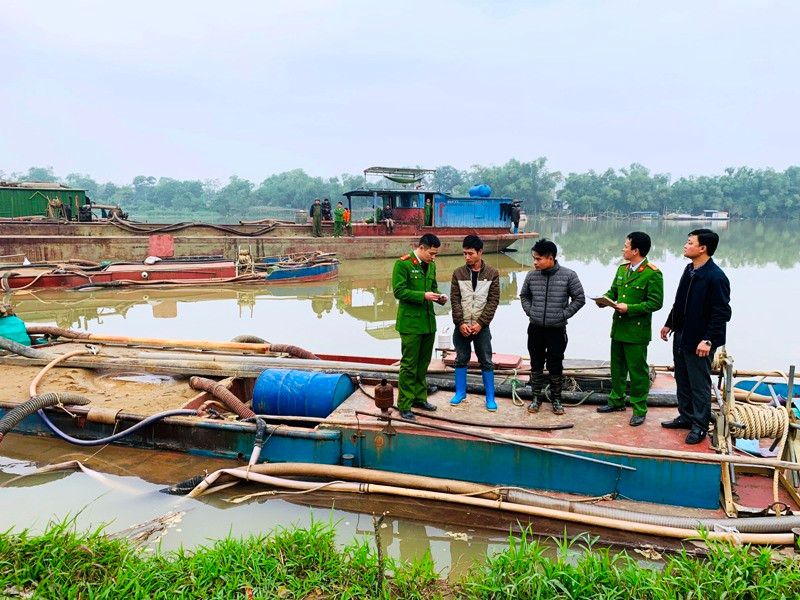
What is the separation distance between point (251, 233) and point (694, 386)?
2186 centimetres

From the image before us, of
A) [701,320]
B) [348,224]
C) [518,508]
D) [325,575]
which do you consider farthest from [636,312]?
[348,224]

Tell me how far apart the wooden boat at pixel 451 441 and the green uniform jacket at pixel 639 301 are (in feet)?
2.48

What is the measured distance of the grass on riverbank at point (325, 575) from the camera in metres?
2.98

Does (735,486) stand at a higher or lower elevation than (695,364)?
lower

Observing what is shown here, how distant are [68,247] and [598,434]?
21287 mm

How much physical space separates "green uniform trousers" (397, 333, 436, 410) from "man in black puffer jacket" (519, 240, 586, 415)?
3.07 feet

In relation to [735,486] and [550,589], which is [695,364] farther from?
A: [550,589]

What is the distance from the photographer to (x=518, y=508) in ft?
13.6

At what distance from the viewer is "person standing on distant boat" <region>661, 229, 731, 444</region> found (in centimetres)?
414

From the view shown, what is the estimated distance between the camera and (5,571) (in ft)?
10.3

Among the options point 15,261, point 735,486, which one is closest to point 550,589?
point 735,486

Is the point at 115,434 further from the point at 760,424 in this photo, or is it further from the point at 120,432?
the point at 760,424

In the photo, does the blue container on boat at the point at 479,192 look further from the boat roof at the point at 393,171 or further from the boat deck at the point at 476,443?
the boat deck at the point at 476,443

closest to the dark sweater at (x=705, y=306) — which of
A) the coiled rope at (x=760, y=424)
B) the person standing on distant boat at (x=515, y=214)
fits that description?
the coiled rope at (x=760, y=424)
